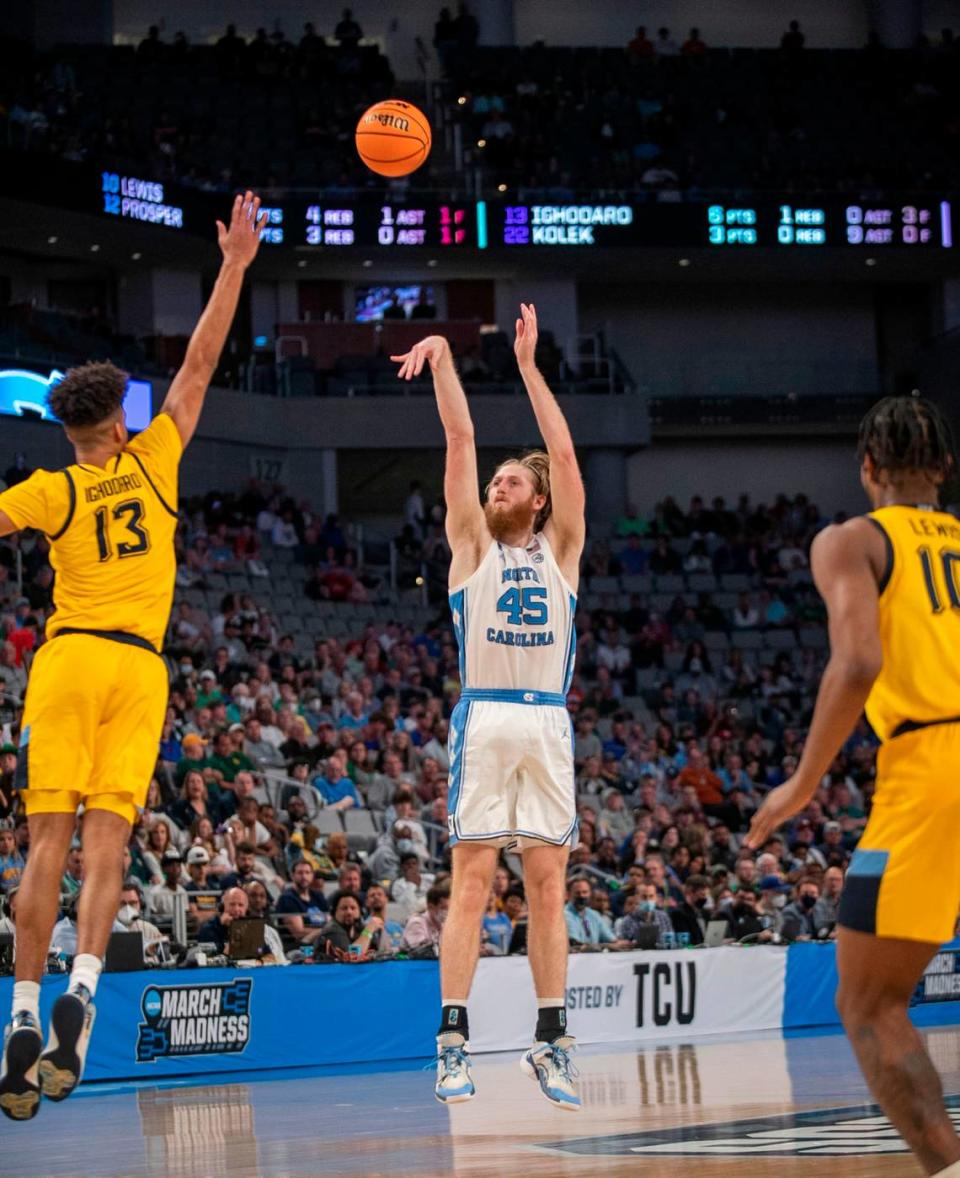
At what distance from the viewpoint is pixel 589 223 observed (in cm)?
3350

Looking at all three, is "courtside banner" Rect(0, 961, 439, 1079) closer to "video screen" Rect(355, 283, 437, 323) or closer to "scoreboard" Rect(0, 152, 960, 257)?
"scoreboard" Rect(0, 152, 960, 257)

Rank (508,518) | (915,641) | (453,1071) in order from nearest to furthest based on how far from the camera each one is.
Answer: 1. (915,641)
2. (453,1071)
3. (508,518)

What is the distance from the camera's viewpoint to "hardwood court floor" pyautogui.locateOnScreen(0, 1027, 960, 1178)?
22.3 feet

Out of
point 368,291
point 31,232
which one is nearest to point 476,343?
point 368,291

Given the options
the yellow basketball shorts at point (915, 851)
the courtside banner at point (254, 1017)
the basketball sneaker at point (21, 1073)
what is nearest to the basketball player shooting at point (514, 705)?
the basketball sneaker at point (21, 1073)

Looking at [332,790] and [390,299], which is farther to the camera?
[390,299]

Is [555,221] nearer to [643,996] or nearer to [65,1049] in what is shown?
[643,996]

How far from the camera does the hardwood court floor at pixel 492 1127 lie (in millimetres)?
6785

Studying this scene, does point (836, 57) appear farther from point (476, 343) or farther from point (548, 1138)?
point (548, 1138)

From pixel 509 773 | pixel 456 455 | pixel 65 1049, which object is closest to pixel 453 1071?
pixel 509 773

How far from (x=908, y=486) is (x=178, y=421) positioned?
10.6 feet

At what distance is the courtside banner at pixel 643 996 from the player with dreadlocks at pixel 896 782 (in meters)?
10.5

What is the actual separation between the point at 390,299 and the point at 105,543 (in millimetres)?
30168

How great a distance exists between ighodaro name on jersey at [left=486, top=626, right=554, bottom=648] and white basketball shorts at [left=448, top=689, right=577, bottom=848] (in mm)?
212
